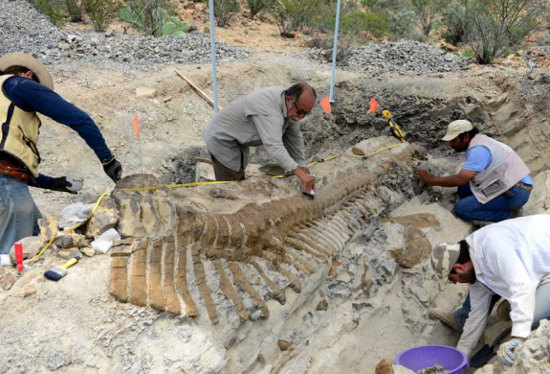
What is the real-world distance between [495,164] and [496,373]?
305cm

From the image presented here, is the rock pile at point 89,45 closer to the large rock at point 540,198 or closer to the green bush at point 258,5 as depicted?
the large rock at point 540,198

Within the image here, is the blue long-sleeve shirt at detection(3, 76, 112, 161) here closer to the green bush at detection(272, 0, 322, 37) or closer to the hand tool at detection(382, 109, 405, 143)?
the hand tool at detection(382, 109, 405, 143)

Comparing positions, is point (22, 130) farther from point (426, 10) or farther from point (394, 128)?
point (426, 10)

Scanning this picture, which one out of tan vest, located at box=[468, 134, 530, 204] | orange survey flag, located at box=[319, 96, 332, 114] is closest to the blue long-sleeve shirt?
tan vest, located at box=[468, 134, 530, 204]

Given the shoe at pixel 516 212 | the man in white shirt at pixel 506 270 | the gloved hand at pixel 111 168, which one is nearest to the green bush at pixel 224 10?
the shoe at pixel 516 212

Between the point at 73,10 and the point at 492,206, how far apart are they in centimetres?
1124

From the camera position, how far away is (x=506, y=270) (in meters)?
2.78

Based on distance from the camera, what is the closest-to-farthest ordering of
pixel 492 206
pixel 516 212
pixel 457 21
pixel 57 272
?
pixel 57 272 < pixel 492 206 < pixel 516 212 < pixel 457 21

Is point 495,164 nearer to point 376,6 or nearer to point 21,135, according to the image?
point 21,135

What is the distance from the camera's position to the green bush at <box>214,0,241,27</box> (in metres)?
13.5

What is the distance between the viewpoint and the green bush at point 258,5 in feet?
49.1

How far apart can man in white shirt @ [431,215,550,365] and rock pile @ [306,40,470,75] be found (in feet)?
19.0

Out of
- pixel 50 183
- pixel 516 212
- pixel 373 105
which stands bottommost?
pixel 516 212

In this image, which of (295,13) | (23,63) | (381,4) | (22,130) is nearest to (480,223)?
(22,130)
